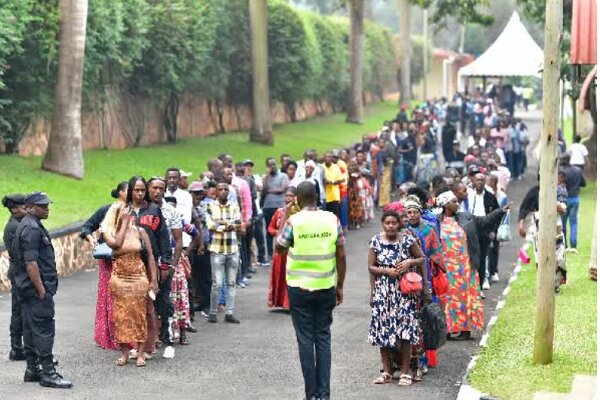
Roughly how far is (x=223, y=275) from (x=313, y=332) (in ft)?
15.1

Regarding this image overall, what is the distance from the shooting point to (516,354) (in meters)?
13.6

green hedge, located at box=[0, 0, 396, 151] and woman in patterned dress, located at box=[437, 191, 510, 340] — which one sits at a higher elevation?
green hedge, located at box=[0, 0, 396, 151]

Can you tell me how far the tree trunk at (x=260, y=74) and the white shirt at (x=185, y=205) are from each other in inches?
922

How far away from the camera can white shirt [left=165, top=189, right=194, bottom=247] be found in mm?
15172

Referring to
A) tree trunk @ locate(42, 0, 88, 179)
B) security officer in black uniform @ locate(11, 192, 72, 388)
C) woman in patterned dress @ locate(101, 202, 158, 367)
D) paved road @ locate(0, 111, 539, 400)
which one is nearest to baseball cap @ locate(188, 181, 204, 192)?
paved road @ locate(0, 111, 539, 400)

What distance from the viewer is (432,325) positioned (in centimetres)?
1234

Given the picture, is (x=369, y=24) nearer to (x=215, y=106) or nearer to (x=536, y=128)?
(x=536, y=128)

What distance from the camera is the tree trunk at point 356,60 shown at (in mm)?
49594

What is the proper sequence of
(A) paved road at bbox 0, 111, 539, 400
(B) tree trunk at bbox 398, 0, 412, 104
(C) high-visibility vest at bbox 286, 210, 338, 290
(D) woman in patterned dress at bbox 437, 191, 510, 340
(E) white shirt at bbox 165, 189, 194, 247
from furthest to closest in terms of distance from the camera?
(B) tree trunk at bbox 398, 0, 412, 104 → (E) white shirt at bbox 165, 189, 194, 247 → (D) woman in patterned dress at bbox 437, 191, 510, 340 → (A) paved road at bbox 0, 111, 539, 400 → (C) high-visibility vest at bbox 286, 210, 338, 290

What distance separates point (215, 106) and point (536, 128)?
66.2ft

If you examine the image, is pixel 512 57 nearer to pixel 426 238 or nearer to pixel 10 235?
pixel 426 238

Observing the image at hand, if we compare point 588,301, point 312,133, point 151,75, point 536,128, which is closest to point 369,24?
point 536,128

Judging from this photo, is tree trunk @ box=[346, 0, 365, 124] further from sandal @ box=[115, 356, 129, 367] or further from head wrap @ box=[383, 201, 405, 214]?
head wrap @ box=[383, 201, 405, 214]

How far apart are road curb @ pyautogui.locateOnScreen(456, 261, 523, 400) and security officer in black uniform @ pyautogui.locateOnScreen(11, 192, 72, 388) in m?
3.38
